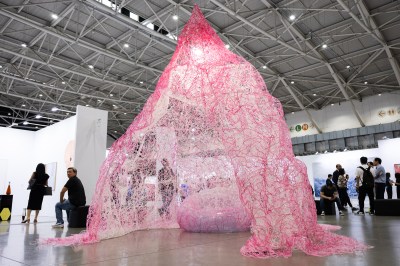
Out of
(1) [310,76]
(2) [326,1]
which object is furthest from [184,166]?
(1) [310,76]

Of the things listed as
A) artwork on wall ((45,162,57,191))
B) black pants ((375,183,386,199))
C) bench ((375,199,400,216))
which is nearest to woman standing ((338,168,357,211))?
black pants ((375,183,386,199))

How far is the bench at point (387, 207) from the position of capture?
7512 mm

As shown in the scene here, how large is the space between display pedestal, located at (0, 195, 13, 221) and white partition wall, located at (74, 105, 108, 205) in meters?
2.61

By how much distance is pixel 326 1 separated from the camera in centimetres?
1002

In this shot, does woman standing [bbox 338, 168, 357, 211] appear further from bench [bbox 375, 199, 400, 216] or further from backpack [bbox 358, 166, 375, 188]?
bench [bbox 375, 199, 400, 216]

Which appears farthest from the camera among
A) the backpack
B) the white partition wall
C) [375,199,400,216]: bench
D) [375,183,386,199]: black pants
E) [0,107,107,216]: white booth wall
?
[0,107,107,216]: white booth wall

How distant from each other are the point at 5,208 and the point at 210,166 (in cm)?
680

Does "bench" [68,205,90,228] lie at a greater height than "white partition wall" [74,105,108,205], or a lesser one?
lesser

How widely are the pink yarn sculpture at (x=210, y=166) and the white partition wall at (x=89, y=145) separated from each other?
3.16m

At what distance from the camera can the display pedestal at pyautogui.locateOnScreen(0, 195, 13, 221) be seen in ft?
29.4

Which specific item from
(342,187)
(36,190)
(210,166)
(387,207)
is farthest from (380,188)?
(36,190)

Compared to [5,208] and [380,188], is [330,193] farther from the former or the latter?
[5,208]

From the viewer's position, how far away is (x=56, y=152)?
33.3 feet

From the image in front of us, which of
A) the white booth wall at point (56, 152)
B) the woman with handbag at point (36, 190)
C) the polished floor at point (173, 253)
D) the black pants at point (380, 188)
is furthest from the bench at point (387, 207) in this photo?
the woman with handbag at point (36, 190)
